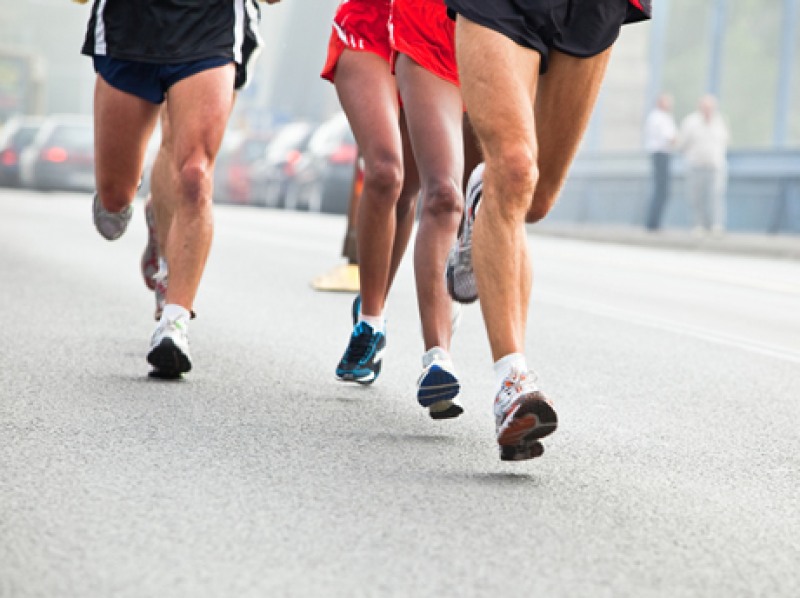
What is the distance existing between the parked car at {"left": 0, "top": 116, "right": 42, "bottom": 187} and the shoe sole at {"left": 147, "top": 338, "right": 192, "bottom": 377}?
30813mm

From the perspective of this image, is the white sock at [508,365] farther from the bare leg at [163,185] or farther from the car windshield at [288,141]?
the car windshield at [288,141]

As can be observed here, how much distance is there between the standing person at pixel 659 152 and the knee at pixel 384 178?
1872 cm

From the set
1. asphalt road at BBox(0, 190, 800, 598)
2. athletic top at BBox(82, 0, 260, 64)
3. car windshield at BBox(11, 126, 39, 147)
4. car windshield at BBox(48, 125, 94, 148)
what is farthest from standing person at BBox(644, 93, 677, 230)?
athletic top at BBox(82, 0, 260, 64)

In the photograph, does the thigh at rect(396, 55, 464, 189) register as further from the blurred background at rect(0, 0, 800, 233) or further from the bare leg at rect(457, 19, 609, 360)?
the blurred background at rect(0, 0, 800, 233)

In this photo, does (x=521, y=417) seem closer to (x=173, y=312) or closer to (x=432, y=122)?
(x=432, y=122)

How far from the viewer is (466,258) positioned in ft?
16.5

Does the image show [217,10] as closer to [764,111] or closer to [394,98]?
[394,98]

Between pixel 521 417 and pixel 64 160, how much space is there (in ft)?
95.4

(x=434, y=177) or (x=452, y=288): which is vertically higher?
(x=434, y=177)

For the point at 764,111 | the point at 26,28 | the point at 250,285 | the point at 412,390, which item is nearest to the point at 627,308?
the point at 250,285

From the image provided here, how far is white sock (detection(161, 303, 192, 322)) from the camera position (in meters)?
5.96

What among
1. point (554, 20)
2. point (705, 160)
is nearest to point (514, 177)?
point (554, 20)

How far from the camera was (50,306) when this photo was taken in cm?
905

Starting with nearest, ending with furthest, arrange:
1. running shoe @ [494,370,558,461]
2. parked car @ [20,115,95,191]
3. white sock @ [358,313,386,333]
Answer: running shoe @ [494,370,558,461] < white sock @ [358,313,386,333] < parked car @ [20,115,95,191]
